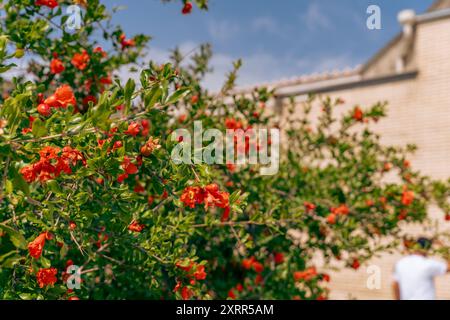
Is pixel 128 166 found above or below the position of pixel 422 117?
below

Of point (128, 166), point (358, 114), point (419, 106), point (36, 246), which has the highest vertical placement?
point (419, 106)

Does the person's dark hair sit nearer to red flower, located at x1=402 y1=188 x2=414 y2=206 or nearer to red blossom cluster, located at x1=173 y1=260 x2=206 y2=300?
red flower, located at x1=402 y1=188 x2=414 y2=206

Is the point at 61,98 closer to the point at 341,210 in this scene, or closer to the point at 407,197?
the point at 341,210

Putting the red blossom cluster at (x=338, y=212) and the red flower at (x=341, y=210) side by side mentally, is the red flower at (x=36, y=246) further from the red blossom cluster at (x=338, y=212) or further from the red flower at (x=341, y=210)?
the red flower at (x=341, y=210)

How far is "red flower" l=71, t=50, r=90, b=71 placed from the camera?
3.16 meters

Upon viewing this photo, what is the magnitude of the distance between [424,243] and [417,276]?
30cm

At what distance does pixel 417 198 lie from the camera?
442 centimetres

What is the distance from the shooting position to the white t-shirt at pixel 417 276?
430 centimetres

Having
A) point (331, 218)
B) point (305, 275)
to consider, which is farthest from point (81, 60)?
point (305, 275)

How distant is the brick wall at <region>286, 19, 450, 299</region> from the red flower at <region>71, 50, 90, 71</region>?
6.12 metres

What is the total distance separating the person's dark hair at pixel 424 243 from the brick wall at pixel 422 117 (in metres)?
3.64

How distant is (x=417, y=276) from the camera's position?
4320 mm

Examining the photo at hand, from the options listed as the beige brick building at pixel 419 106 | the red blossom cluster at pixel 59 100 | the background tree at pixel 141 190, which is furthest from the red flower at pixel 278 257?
the beige brick building at pixel 419 106

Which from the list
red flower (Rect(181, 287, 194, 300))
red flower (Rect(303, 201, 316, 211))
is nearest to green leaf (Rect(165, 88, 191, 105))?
red flower (Rect(181, 287, 194, 300))
